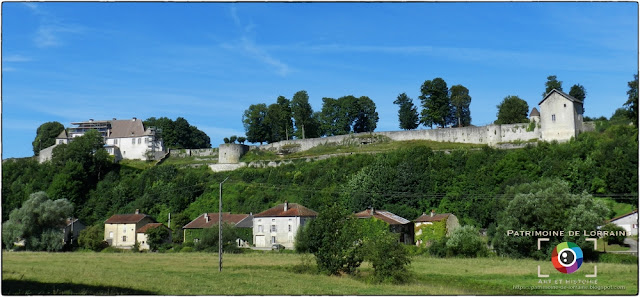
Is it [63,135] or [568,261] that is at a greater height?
[63,135]

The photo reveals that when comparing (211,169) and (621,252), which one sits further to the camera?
(211,169)

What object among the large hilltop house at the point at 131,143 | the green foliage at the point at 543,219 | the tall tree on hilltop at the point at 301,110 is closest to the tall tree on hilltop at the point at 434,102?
the tall tree on hilltop at the point at 301,110

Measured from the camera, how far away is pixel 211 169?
6794 cm

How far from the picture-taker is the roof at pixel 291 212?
48.1 meters

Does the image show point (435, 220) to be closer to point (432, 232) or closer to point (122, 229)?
point (432, 232)

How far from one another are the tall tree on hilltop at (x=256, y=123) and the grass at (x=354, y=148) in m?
10.2

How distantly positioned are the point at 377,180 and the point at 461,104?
88.9ft

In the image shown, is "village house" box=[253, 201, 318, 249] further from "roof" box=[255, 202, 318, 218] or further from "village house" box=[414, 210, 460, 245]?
"village house" box=[414, 210, 460, 245]

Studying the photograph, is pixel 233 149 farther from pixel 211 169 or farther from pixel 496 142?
pixel 496 142

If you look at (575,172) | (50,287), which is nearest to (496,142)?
(575,172)

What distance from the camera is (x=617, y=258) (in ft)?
97.7

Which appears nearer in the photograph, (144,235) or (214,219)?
(144,235)

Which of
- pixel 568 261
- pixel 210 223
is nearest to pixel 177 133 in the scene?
pixel 210 223

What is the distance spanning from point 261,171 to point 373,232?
70.2ft
